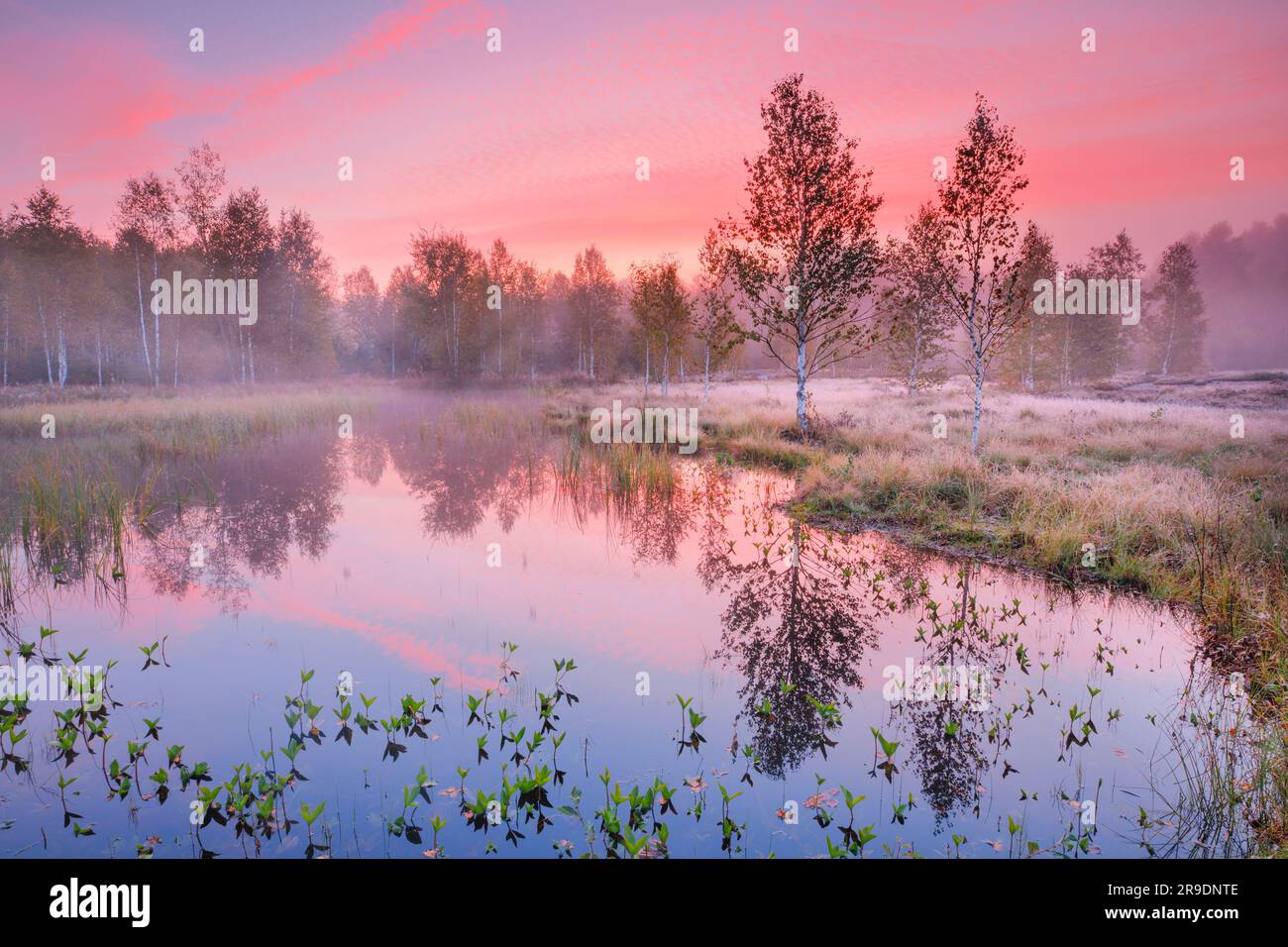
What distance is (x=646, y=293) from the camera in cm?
4616

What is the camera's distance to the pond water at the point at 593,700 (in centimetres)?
426

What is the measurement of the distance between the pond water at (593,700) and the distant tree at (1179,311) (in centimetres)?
6502

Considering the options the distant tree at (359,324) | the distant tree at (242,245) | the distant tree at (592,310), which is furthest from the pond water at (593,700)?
the distant tree at (359,324)

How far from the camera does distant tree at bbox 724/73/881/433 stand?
895 inches

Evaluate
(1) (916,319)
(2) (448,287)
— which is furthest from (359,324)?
(1) (916,319)

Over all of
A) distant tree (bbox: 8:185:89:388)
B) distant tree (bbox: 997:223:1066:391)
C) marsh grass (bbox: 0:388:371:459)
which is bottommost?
marsh grass (bbox: 0:388:371:459)

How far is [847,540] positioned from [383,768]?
9132 mm

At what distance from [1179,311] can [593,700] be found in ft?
240

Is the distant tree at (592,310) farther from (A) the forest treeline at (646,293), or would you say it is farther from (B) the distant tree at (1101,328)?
(B) the distant tree at (1101,328)

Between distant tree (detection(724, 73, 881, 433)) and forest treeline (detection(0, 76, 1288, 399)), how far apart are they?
0.07 meters

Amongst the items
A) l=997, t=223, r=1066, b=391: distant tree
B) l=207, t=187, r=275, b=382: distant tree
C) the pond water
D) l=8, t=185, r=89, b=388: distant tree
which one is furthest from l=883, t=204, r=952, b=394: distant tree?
l=8, t=185, r=89, b=388: distant tree

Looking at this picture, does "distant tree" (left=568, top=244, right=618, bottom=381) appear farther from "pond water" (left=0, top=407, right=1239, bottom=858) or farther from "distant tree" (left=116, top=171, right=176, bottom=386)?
"pond water" (left=0, top=407, right=1239, bottom=858)

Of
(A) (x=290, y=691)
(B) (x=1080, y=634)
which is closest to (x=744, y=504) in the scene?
(B) (x=1080, y=634)
